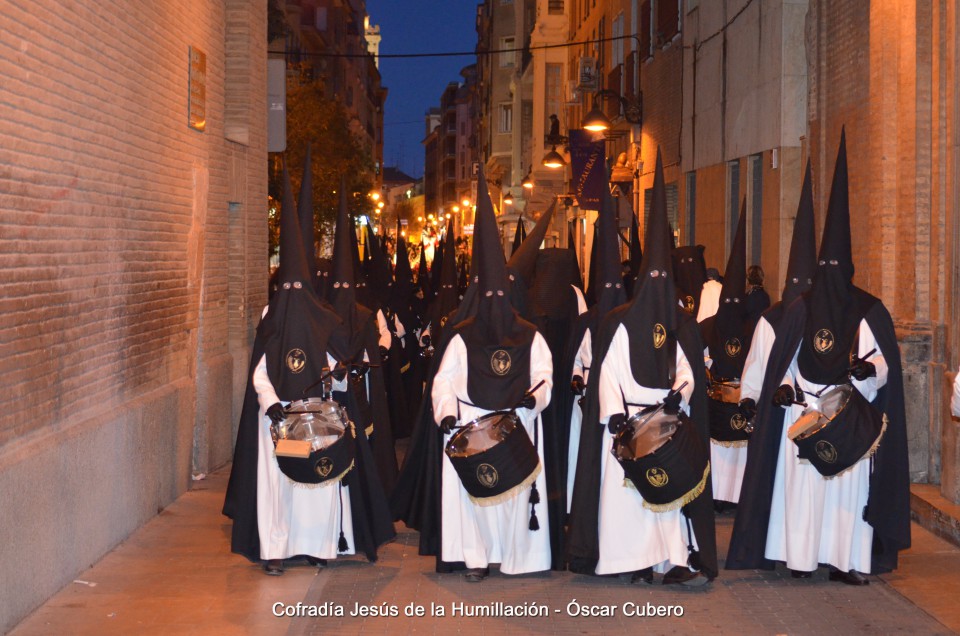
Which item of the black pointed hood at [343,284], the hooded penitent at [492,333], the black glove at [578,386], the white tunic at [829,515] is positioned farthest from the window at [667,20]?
the white tunic at [829,515]

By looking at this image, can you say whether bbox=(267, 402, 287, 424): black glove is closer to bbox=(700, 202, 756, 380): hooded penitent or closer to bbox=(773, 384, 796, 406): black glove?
bbox=(773, 384, 796, 406): black glove

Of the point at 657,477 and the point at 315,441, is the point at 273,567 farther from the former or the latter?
the point at 657,477

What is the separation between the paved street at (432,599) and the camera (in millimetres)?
7484

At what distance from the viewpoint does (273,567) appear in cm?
877

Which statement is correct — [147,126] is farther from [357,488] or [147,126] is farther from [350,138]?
[350,138]

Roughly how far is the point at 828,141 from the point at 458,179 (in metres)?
114

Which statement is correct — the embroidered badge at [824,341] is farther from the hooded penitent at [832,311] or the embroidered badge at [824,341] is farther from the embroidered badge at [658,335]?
the embroidered badge at [658,335]

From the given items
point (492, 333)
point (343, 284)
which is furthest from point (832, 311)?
point (343, 284)

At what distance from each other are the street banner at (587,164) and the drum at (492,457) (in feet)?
60.2

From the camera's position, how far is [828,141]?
14.3 m

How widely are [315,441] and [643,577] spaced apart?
2.36 metres

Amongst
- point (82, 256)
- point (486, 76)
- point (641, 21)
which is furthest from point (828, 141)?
point (486, 76)

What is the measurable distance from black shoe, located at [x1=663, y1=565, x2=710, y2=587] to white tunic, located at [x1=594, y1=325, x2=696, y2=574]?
59 millimetres

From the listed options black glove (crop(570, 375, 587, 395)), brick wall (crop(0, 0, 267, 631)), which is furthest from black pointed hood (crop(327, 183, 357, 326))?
black glove (crop(570, 375, 587, 395))
